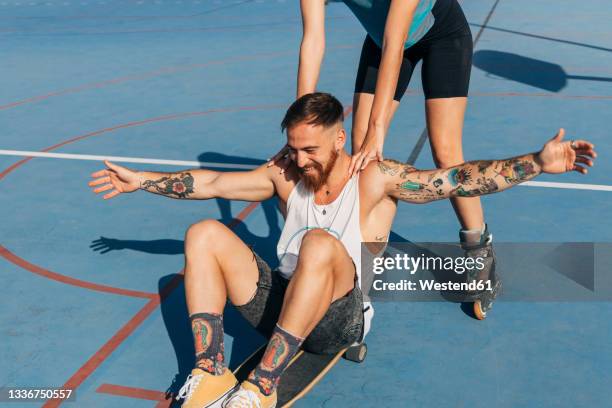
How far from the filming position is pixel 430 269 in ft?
15.9

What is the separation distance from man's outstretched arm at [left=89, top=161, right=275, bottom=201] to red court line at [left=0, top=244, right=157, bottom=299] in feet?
3.05

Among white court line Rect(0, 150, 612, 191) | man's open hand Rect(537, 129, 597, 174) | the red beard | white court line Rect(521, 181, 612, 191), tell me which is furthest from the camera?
white court line Rect(0, 150, 612, 191)

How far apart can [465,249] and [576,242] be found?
109 cm

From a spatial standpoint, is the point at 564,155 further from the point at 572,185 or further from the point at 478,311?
the point at 572,185

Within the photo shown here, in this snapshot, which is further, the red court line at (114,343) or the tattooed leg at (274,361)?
the red court line at (114,343)

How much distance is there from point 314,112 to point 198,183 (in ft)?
2.87

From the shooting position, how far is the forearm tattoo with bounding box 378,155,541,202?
10.9 feet

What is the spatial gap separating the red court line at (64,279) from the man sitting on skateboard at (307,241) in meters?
0.98

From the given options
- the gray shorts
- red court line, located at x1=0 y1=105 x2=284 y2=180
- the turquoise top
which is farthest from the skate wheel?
red court line, located at x1=0 y1=105 x2=284 y2=180

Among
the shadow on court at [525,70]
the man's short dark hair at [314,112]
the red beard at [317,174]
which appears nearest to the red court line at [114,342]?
the red beard at [317,174]

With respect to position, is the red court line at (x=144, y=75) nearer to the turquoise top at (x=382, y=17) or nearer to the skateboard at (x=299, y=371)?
the turquoise top at (x=382, y=17)

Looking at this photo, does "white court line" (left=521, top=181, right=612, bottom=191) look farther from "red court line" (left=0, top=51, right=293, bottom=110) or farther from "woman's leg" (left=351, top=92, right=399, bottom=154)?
"red court line" (left=0, top=51, right=293, bottom=110)

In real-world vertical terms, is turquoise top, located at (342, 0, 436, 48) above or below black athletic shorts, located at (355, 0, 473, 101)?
above

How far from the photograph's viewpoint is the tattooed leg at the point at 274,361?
317 centimetres
